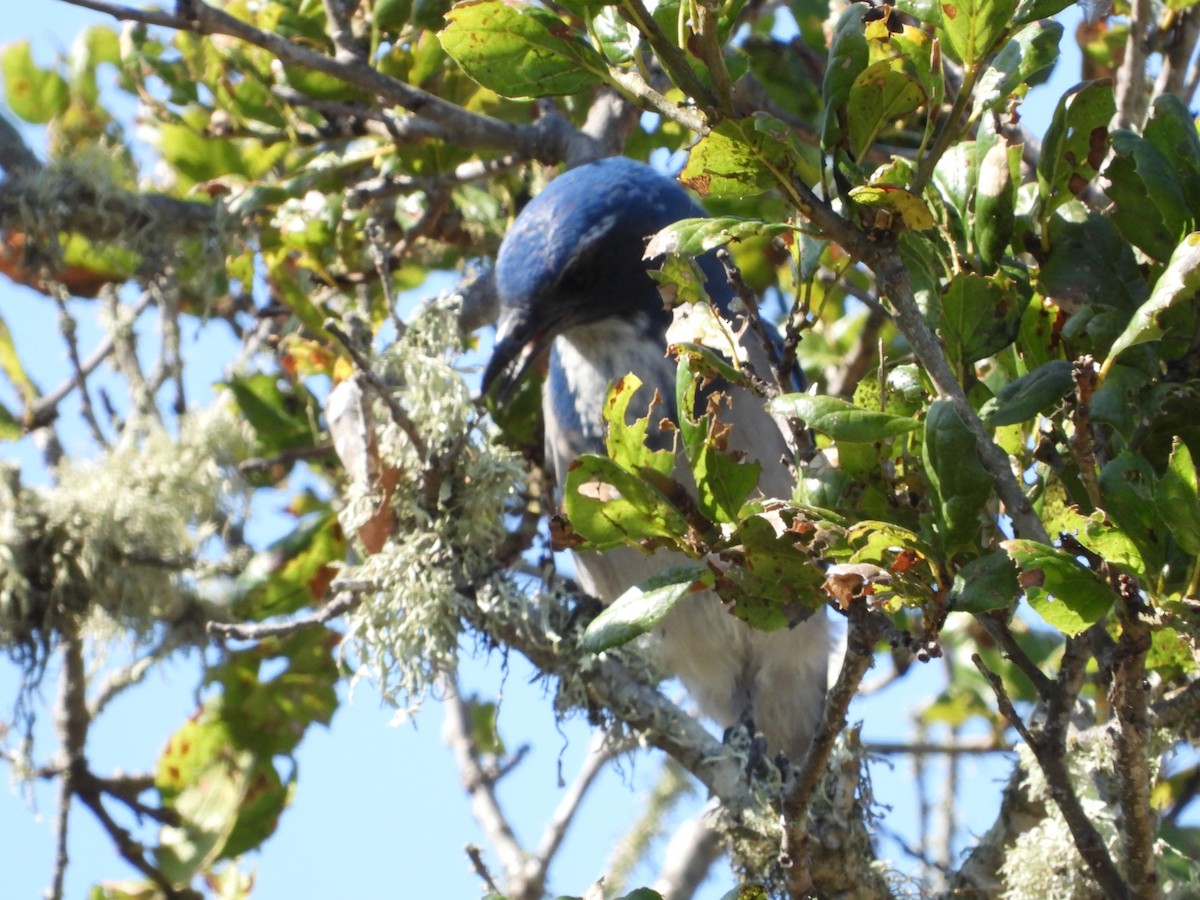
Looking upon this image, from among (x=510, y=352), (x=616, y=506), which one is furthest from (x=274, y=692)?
(x=616, y=506)

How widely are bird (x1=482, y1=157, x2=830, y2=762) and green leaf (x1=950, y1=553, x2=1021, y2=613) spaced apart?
6.08 feet

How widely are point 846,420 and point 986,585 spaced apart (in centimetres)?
23

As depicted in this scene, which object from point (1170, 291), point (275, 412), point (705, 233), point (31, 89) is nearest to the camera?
point (1170, 291)

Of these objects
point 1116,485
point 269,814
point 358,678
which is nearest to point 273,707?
point 269,814

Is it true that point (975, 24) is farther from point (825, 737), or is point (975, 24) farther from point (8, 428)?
point (8, 428)

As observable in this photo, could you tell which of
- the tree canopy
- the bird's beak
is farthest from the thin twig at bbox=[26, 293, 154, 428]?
the bird's beak

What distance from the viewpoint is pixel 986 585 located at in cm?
154

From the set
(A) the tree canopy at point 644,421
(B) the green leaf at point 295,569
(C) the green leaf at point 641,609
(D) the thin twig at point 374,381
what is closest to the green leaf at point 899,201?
(A) the tree canopy at point 644,421

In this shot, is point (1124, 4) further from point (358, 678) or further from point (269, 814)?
point (269, 814)

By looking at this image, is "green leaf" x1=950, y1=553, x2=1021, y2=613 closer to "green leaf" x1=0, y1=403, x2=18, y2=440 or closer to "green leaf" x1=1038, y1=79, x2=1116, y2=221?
"green leaf" x1=1038, y1=79, x2=1116, y2=221

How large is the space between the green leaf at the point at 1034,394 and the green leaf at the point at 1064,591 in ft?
0.47

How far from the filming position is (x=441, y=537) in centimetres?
300

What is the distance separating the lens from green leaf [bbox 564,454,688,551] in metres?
1.68

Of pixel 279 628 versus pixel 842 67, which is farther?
pixel 279 628
